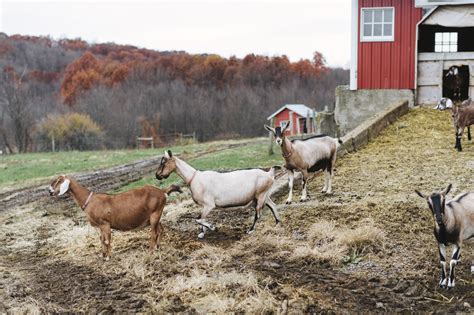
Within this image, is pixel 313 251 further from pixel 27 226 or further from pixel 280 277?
pixel 27 226

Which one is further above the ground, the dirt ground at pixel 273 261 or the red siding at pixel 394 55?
the red siding at pixel 394 55

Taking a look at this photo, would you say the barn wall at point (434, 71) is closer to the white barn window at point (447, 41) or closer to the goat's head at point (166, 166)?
the white barn window at point (447, 41)

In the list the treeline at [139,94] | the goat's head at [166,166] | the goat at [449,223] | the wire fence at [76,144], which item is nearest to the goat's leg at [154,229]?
the goat's head at [166,166]

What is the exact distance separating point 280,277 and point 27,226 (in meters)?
7.92

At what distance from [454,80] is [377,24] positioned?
2963mm

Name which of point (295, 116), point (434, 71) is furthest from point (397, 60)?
point (295, 116)

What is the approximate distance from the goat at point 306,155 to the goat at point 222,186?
118 centimetres

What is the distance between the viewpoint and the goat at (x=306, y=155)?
1116 centimetres

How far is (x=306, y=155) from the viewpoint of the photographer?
11445 mm

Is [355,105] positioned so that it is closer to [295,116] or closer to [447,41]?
[447,41]

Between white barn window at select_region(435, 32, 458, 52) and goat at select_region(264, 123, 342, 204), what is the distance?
1165cm

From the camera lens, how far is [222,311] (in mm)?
6941

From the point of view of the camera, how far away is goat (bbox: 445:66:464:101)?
1890 centimetres

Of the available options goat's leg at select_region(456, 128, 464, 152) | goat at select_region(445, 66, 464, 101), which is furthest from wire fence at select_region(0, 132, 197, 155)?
goat's leg at select_region(456, 128, 464, 152)
